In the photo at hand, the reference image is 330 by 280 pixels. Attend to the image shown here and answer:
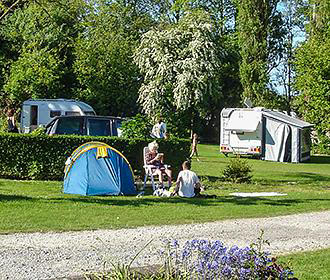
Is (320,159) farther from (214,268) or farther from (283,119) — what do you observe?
(214,268)

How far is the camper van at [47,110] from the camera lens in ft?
90.7

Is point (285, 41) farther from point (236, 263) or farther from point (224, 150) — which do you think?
point (236, 263)

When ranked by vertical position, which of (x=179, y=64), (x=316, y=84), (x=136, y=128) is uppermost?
(x=179, y=64)

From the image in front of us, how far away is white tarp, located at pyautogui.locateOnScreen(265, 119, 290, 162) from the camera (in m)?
25.7

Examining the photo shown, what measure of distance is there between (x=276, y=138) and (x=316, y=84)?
4.79 meters

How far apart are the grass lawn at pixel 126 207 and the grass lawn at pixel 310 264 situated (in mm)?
2541

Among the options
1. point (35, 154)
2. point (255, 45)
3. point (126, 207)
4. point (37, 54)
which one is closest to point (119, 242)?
point (126, 207)

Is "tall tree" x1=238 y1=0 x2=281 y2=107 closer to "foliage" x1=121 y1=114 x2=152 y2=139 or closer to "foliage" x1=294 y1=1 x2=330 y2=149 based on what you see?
"foliage" x1=294 y1=1 x2=330 y2=149

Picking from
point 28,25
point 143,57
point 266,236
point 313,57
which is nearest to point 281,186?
point 266,236

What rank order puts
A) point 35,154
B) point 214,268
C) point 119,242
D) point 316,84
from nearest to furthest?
point 214,268 → point 119,242 → point 35,154 → point 316,84

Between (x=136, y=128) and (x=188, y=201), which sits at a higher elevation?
(x=136, y=128)

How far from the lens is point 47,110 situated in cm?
2806

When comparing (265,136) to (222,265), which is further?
(265,136)

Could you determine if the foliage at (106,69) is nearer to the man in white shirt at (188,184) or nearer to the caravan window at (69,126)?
the caravan window at (69,126)
